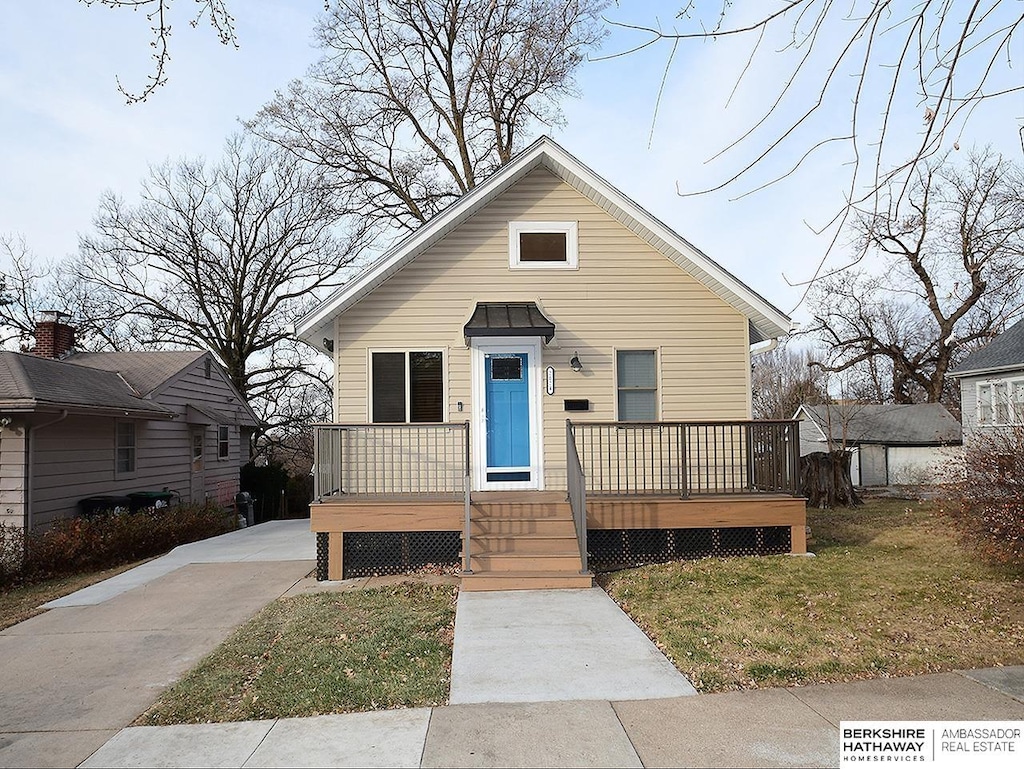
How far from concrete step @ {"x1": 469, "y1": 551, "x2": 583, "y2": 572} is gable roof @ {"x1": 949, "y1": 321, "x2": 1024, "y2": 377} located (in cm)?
1837

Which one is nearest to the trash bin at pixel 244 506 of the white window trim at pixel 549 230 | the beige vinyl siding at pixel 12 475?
the beige vinyl siding at pixel 12 475

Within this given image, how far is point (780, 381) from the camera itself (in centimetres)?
5328

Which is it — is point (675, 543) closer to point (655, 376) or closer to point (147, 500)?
point (655, 376)

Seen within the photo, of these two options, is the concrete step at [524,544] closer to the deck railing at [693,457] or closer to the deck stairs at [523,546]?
the deck stairs at [523,546]

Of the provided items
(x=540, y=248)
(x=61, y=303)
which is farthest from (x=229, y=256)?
(x=540, y=248)

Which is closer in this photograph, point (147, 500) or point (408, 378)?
point (408, 378)

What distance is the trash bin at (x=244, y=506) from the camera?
21906 mm

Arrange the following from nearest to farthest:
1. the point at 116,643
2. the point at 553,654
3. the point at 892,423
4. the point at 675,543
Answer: the point at 553,654, the point at 116,643, the point at 675,543, the point at 892,423

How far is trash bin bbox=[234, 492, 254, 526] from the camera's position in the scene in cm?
2191

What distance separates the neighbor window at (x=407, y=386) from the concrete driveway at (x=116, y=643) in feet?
8.35

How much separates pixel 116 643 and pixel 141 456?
10.6 meters

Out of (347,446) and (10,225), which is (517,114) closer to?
(347,446)

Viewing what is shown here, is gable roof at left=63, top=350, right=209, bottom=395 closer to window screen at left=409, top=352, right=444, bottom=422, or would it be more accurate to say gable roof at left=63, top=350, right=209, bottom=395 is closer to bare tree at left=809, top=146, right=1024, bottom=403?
window screen at left=409, top=352, right=444, bottom=422

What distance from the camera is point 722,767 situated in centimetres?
380
